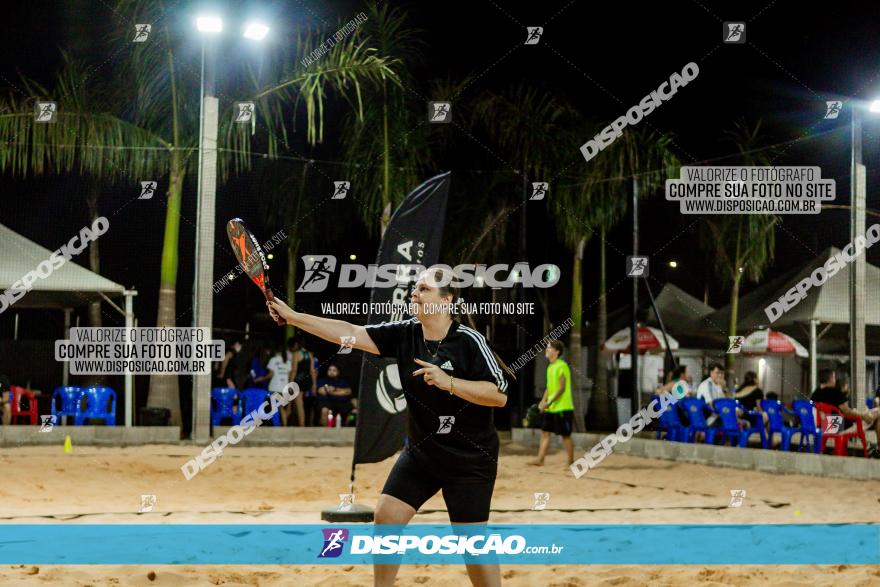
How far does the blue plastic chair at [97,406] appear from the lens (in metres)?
15.3

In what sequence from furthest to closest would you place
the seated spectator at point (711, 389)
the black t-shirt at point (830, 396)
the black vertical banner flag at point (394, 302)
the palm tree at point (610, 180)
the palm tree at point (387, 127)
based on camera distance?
the palm tree at point (610, 180) < the palm tree at point (387, 127) < the seated spectator at point (711, 389) < the black t-shirt at point (830, 396) < the black vertical banner flag at point (394, 302)

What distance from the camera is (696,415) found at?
48.9 feet

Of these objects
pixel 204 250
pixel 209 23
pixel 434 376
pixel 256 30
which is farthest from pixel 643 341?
pixel 434 376

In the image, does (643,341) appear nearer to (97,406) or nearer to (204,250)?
(204,250)

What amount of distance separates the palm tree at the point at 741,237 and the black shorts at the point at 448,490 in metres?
11.9

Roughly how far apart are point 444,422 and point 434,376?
0.30 meters

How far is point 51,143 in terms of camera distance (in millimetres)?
15578

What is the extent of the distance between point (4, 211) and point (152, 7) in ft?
13.6

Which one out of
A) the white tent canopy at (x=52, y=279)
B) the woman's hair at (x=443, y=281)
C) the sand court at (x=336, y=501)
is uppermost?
the white tent canopy at (x=52, y=279)

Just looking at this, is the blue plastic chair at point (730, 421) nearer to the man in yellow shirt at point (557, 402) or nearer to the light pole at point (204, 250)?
the man in yellow shirt at point (557, 402)

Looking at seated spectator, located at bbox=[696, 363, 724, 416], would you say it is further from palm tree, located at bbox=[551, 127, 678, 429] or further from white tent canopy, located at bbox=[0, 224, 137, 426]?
white tent canopy, located at bbox=[0, 224, 137, 426]

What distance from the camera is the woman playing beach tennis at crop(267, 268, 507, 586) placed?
419cm

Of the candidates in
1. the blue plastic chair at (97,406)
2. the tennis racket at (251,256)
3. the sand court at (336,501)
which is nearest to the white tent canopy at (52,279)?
the blue plastic chair at (97,406)

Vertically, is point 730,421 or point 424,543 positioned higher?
point 730,421
